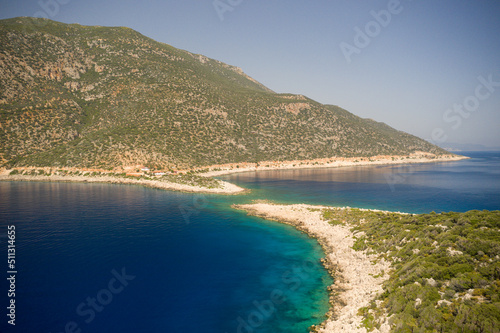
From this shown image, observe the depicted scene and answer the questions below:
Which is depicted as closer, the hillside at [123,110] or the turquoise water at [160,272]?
the turquoise water at [160,272]

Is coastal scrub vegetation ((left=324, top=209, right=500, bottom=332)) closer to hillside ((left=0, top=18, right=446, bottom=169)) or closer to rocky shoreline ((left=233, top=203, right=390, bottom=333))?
rocky shoreline ((left=233, top=203, right=390, bottom=333))

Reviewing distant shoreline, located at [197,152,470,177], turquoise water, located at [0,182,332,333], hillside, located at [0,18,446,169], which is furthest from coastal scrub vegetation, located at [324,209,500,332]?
hillside, located at [0,18,446,169]

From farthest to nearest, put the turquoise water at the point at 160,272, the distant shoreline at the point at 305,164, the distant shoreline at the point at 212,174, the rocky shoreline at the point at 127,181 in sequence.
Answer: the distant shoreline at the point at 305,164, the distant shoreline at the point at 212,174, the rocky shoreline at the point at 127,181, the turquoise water at the point at 160,272

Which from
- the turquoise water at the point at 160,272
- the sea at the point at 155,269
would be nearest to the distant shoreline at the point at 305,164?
the sea at the point at 155,269

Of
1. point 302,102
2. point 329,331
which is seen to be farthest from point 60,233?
point 302,102

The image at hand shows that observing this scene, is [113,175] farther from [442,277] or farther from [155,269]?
[442,277]

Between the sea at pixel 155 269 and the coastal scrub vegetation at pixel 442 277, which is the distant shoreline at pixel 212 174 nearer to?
the sea at pixel 155 269

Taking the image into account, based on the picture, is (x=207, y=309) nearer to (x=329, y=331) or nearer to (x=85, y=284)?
(x=329, y=331)
